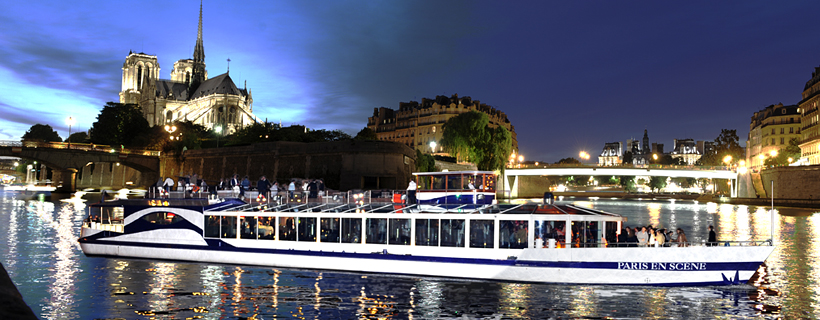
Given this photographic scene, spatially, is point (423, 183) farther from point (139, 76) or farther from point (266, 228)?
point (139, 76)

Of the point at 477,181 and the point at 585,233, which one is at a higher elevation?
the point at 477,181

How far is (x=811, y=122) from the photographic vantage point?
84.6 meters

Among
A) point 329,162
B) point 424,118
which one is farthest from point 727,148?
point 329,162

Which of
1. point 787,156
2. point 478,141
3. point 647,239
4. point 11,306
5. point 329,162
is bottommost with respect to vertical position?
point 647,239

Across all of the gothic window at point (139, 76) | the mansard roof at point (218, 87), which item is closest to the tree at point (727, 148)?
the mansard roof at point (218, 87)

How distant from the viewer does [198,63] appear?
578 feet

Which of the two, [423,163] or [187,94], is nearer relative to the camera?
[423,163]

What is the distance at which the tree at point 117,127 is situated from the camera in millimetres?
108938

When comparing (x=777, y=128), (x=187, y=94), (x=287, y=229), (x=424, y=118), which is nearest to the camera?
(x=287, y=229)

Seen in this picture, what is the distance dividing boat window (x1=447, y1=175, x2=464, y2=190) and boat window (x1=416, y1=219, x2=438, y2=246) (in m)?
8.22

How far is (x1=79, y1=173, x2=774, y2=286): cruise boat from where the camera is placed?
1677 centimetres

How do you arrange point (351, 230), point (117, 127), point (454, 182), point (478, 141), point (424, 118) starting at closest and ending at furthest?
point (351, 230)
point (454, 182)
point (478, 141)
point (117, 127)
point (424, 118)

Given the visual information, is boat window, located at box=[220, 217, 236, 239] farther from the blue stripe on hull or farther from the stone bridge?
the stone bridge

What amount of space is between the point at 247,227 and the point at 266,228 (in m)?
0.80
